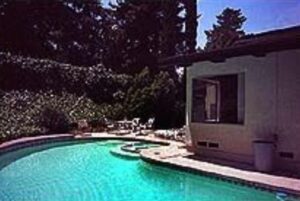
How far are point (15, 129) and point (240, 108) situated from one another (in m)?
8.83

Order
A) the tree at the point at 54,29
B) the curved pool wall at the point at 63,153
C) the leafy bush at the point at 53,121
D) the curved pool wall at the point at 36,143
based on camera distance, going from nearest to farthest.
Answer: the curved pool wall at the point at 63,153
the curved pool wall at the point at 36,143
the leafy bush at the point at 53,121
the tree at the point at 54,29

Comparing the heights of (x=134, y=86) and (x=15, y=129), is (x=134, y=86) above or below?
above

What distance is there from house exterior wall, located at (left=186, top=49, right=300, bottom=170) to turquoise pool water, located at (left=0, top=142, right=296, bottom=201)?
179 centimetres

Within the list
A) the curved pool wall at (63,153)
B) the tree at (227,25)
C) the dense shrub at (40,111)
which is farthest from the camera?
the tree at (227,25)

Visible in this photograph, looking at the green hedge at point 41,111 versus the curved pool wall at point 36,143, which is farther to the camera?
the green hedge at point 41,111

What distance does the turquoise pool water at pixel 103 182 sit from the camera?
8414 millimetres

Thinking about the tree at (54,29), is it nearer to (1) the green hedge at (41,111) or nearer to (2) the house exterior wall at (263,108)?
(1) the green hedge at (41,111)

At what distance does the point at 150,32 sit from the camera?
32031mm

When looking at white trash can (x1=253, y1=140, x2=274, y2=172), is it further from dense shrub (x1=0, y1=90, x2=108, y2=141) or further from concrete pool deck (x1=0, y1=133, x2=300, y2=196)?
dense shrub (x1=0, y1=90, x2=108, y2=141)

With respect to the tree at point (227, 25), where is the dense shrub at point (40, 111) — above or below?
below

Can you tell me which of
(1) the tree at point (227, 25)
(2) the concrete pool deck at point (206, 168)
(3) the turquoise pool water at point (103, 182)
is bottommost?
(3) the turquoise pool water at point (103, 182)

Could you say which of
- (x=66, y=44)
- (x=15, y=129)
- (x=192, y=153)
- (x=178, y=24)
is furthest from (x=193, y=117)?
(x=66, y=44)

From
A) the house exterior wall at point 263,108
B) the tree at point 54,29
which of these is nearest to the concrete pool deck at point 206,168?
the house exterior wall at point 263,108

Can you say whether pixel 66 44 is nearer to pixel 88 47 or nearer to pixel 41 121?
pixel 88 47
